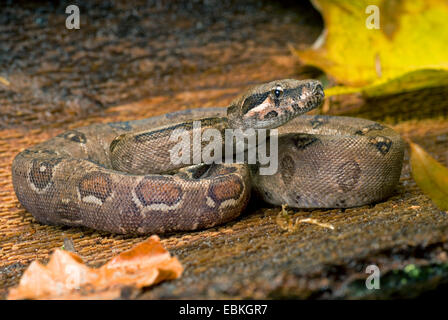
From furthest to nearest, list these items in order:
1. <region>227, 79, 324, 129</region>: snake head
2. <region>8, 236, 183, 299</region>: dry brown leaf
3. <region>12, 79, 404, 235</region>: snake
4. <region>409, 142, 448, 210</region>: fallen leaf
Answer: <region>227, 79, 324, 129</region>: snake head → <region>12, 79, 404, 235</region>: snake → <region>409, 142, 448, 210</region>: fallen leaf → <region>8, 236, 183, 299</region>: dry brown leaf

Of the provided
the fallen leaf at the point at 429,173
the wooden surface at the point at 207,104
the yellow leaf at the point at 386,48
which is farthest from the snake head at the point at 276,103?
the fallen leaf at the point at 429,173

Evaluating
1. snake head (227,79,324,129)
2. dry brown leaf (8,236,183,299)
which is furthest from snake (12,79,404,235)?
dry brown leaf (8,236,183,299)

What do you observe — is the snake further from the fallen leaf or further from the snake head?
the fallen leaf

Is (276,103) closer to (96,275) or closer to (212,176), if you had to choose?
(212,176)

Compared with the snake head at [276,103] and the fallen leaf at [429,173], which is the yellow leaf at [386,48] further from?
the fallen leaf at [429,173]

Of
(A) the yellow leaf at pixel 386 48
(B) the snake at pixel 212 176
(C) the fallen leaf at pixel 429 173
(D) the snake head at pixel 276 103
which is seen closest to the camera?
(C) the fallen leaf at pixel 429 173

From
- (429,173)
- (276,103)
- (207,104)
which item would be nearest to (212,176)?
(276,103)
